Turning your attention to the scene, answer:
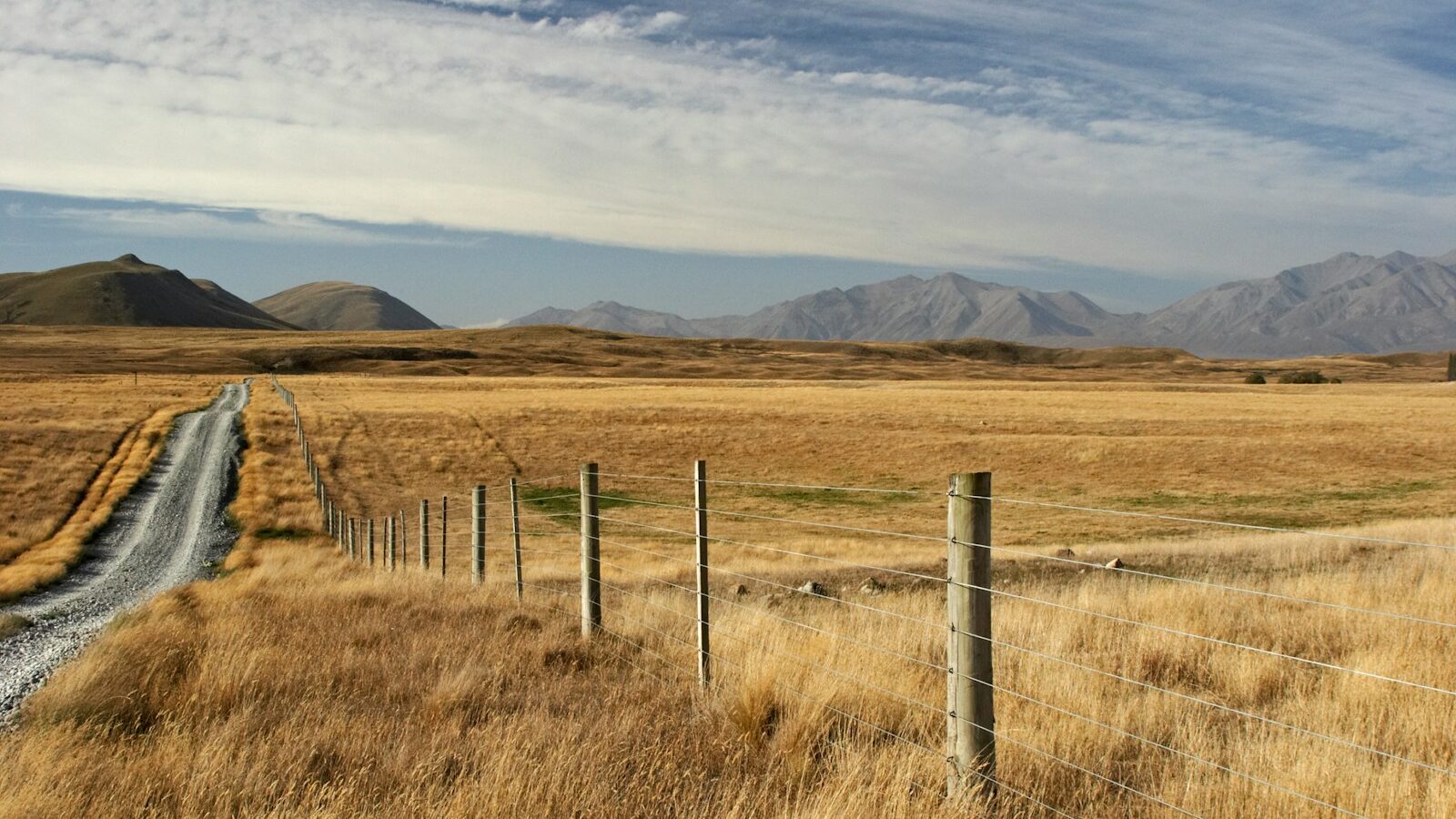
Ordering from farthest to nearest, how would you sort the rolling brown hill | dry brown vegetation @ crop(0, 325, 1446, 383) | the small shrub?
1. the small shrub
2. dry brown vegetation @ crop(0, 325, 1446, 383)
3. the rolling brown hill

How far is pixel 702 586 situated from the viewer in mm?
6758

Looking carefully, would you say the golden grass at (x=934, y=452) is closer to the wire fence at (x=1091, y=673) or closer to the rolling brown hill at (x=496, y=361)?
the wire fence at (x=1091, y=673)

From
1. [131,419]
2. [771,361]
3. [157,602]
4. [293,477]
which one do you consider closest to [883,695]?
[157,602]

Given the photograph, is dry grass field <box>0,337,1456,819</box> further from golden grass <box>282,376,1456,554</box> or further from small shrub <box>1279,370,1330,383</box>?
small shrub <box>1279,370,1330,383</box>

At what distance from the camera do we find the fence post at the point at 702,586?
21.5 feet

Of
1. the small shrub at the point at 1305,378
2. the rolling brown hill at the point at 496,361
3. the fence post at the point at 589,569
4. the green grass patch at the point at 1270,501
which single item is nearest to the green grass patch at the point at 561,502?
the green grass patch at the point at 1270,501

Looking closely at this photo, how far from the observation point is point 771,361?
175250mm

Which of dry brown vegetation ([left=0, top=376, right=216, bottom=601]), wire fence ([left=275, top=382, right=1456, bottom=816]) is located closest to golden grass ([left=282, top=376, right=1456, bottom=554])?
dry brown vegetation ([left=0, top=376, right=216, bottom=601])

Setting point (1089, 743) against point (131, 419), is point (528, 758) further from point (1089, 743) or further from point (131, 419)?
point (131, 419)

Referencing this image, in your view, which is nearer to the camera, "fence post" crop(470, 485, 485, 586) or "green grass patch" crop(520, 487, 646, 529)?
"fence post" crop(470, 485, 485, 586)

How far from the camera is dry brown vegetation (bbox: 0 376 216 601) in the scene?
70.8ft

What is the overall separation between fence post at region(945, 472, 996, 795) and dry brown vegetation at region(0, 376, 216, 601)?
Result: 18.2 meters

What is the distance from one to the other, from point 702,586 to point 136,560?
19.3m

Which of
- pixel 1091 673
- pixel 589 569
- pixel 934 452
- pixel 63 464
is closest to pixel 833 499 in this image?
pixel 934 452
